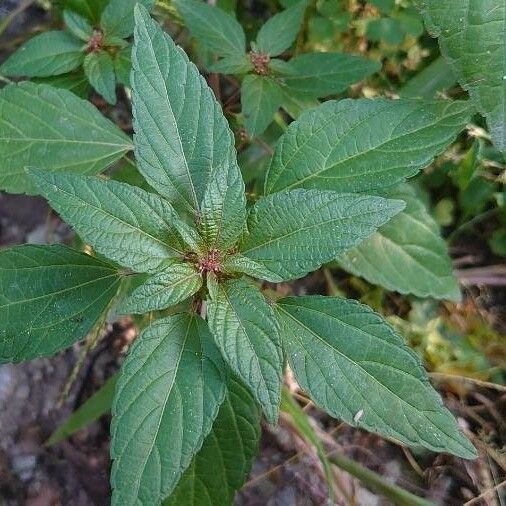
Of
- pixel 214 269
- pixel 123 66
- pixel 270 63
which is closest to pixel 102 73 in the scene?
pixel 123 66

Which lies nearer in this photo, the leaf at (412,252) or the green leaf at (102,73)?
the green leaf at (102,73)

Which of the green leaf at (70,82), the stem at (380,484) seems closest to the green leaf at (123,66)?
the green leaf at (70,82)

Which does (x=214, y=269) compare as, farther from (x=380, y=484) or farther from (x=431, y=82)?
(x=431, y=82)

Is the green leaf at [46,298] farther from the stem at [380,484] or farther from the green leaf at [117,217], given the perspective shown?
the stem at [380,484]

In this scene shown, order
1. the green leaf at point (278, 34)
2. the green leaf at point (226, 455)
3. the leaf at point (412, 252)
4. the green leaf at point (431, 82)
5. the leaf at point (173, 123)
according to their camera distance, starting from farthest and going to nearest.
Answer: the green leaf at point (431, 82)
the leaf at point (412, 252)
the green leaf at point (278, 34)
the green leaf at point (226, 455)
the leaf at point (173, 123)

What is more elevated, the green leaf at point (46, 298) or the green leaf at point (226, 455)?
the green leaf at point (46, 298)

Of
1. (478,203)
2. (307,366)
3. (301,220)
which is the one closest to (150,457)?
(307,366)

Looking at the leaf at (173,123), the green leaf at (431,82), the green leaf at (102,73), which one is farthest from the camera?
the green leaf at (431,82)
